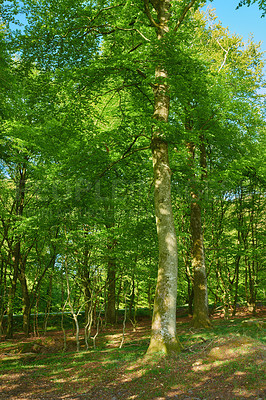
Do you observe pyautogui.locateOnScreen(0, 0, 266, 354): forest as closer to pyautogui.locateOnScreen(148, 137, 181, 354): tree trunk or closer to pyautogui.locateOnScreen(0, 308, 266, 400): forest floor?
pyautogui.locateOnScreen(148, 137, 181, 354): tree trunk

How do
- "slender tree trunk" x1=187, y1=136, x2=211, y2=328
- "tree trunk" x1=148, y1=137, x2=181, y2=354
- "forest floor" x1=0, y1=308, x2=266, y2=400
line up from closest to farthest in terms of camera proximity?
"forest floor" x1=0, y1=308, x2=266, y2=400 < "tree trunk" x1=148, y1=137, x2=181, y2=354 < "slender tree trunk" x1=187, y1=136, x2=211, y2=328

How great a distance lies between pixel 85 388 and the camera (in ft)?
16.8

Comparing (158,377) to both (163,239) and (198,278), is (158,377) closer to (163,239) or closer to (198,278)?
(163,239)

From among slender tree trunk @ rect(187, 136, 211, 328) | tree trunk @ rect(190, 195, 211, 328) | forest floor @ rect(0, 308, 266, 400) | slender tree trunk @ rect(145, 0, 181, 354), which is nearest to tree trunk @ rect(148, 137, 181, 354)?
slender tree trunk @ rect(145, 0, 181, 354)

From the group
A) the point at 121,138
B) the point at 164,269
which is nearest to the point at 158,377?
the point at 164,269

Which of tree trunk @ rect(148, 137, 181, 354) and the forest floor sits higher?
tree trunk @ rect(148, 137, 181, 354)

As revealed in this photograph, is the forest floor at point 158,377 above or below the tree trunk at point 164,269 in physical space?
below

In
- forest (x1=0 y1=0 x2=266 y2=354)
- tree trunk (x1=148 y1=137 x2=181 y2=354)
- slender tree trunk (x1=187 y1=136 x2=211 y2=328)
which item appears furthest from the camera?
slender tree trunk (x1=187 y1=136 x2=211 y2=328)

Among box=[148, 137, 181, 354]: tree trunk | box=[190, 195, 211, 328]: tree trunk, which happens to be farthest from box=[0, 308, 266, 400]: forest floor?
box=[190, 195, 211, 328]: tree trunk

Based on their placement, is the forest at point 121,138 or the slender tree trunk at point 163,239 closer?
the slender tree trunk at point 163,239

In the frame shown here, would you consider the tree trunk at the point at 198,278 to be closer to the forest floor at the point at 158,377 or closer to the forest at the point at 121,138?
the forest at the point at 121,138

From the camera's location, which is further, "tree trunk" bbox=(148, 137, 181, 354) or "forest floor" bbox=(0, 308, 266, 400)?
"tree trunk" bbox=(148, 137, 181, 354)

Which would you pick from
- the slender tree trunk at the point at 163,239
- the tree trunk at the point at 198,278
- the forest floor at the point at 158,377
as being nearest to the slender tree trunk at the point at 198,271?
the tree trunk at the point at 198,278

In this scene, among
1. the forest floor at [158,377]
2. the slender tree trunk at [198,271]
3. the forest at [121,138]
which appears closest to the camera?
the forest floor at [158,377]
